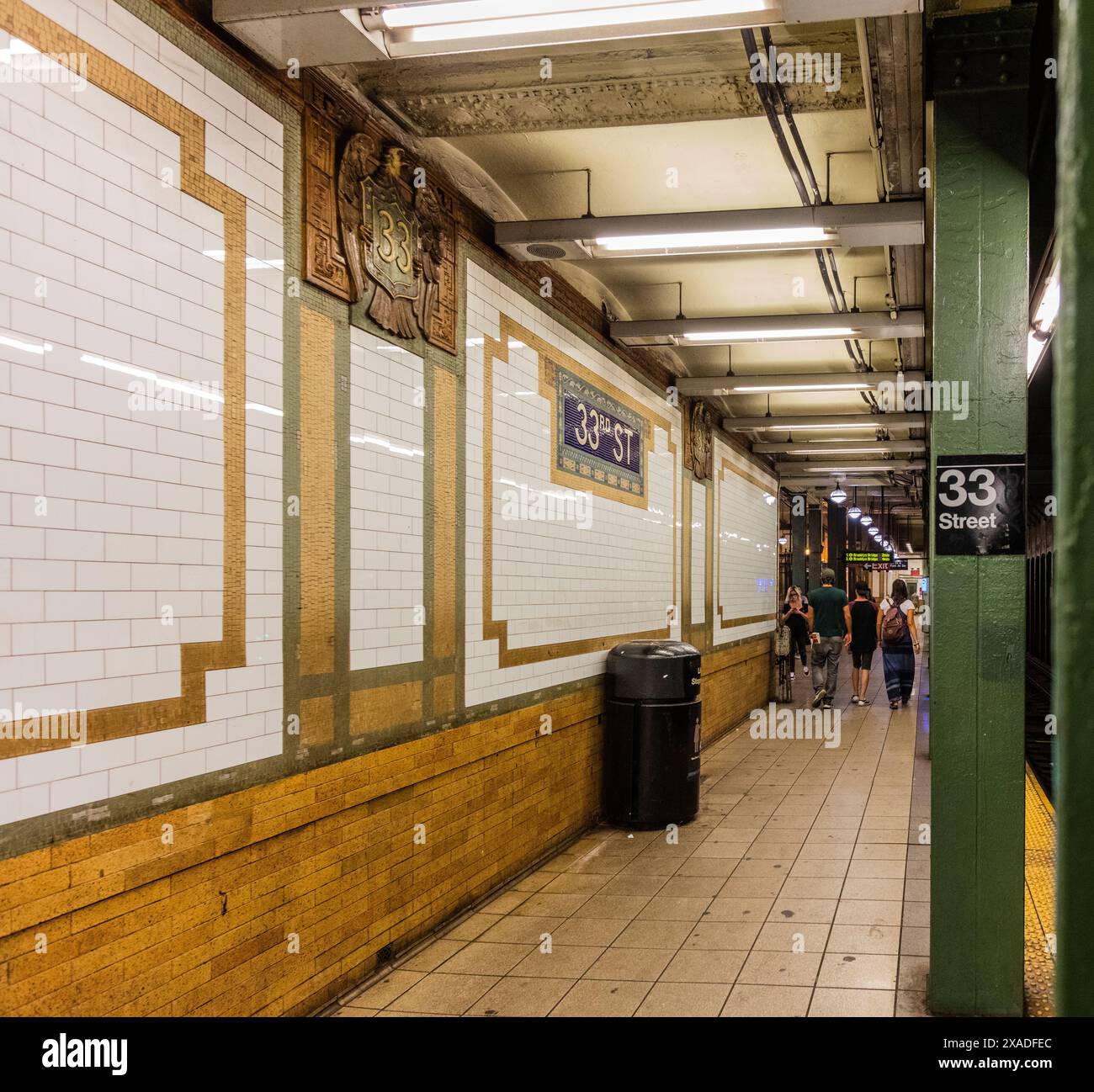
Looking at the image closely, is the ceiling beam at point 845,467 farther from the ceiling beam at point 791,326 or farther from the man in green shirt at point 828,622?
the ceiling beam at point 791,326

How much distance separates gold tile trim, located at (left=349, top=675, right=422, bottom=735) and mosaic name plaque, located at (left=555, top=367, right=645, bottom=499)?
8.34ft

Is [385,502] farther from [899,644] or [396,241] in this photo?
[899,644]

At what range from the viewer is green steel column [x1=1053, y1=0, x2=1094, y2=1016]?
61cm

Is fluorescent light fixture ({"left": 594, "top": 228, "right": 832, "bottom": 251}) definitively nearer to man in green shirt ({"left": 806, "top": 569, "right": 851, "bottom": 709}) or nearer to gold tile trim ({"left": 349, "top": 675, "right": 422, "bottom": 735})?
gold tile trim ({"left": 349, "top": 675, "right": 422, "bottom": 735})

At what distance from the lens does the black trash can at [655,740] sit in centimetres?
719

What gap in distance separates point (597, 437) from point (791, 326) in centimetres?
163

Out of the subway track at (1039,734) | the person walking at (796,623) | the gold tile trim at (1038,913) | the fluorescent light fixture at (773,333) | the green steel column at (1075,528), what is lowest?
the subway track at (1039,734)

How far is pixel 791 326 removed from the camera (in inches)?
289

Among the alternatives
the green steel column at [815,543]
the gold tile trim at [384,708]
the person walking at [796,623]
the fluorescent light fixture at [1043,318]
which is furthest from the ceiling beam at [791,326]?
the green steel column at [815,543]

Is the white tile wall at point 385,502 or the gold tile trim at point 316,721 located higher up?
the white tile wall at point 385,502

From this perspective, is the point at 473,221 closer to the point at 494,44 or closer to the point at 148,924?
the point at 494,44

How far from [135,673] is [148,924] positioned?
2.49 feet

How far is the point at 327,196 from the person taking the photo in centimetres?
410

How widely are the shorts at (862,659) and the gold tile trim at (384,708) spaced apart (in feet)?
36.5
